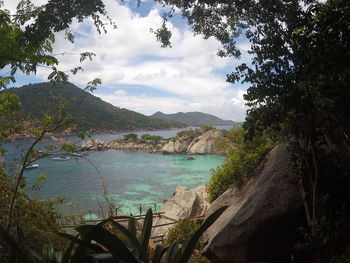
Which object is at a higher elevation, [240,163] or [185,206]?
[240,163]

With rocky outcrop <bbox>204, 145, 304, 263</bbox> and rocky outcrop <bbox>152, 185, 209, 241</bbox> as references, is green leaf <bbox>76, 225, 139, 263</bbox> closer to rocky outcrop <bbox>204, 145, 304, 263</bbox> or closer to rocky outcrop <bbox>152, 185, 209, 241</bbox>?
rocky outcrop <bbox>204, 145, 304, 263</bbox>

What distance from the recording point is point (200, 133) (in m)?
58.4

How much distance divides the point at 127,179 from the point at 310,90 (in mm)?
36770

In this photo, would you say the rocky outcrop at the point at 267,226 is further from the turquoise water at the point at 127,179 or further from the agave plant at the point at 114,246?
the turquoise water at the point at 127,179

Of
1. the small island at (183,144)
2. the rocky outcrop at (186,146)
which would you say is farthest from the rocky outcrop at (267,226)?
the rocky outcrop at (186,146)

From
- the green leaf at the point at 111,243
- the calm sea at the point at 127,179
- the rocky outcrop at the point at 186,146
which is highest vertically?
the green leaf at the point at 111,243

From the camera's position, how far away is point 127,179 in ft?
125

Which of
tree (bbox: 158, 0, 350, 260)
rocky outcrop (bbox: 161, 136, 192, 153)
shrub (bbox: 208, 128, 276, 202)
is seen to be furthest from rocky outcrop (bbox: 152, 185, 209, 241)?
rocky outcrop (bbox: 161, 136, 192, 153)

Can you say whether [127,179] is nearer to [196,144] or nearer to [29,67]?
[196,144]

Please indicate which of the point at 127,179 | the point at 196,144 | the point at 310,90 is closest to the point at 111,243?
the point at 310,90

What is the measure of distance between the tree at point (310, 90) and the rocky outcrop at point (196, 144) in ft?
150

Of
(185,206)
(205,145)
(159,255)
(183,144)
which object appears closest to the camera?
(159,255)

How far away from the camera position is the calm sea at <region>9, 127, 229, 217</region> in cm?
2698

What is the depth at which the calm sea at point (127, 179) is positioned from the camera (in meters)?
27.0
